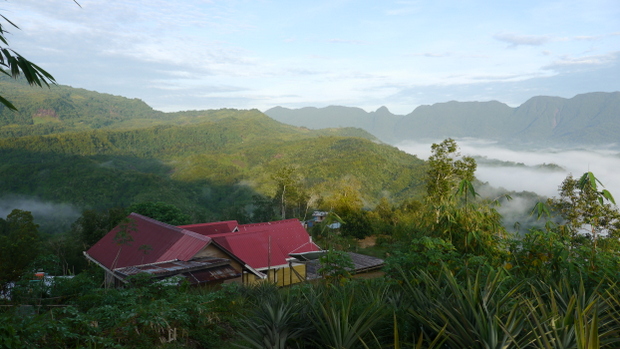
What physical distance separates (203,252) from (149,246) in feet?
8.62

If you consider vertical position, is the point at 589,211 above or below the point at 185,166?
above

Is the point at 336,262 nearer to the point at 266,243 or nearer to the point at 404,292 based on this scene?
the point at 404,292

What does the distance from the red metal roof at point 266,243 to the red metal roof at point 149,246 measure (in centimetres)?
96

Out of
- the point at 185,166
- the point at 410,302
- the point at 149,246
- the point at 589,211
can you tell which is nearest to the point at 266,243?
the point at 149,246

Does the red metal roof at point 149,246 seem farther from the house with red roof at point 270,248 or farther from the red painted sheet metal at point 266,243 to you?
the red painted sheet metal at point 266,243

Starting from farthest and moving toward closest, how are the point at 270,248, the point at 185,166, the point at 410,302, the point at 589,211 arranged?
the point at 185,166 < the point at 270,248 < the point at 589,211 < the point at 410,302

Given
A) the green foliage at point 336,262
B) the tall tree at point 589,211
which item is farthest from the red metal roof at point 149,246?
the tall tree at point 589,211

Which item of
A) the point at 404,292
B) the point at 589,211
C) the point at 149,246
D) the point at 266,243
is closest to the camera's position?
the point at 404,292

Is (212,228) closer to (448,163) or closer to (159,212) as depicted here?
(159,212)

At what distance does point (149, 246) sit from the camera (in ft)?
43.0

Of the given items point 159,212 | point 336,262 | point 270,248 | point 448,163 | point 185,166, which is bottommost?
point 185,166

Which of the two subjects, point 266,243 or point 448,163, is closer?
point 448,163

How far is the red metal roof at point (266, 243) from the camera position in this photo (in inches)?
537

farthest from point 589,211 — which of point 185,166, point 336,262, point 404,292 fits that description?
point 185,166
